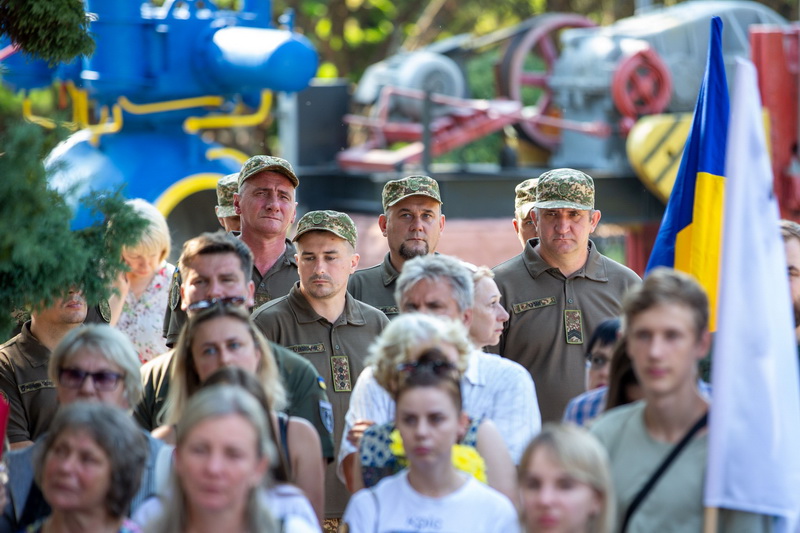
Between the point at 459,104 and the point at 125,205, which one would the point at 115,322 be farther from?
the point at 459,104

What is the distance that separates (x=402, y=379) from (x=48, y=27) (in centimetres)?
176

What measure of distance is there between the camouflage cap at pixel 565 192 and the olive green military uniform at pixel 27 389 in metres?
2.32

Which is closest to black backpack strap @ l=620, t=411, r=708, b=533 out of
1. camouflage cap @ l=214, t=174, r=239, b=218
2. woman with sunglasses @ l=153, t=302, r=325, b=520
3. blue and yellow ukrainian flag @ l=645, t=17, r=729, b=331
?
woman with sunglasses @ l=153, t=302, r=325, b=520

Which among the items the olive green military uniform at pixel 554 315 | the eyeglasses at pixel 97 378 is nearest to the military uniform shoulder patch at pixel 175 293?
the eyeglasses at pixel 97 378

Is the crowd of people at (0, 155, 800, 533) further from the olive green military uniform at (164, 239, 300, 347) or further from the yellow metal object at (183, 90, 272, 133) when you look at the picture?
the yellow metal object at (183, 90, 272, 133)

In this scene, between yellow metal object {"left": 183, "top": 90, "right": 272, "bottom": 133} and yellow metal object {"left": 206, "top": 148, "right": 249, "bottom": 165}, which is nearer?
yellow metal object {"left": 206, "top": 148, "right": 249, "bottom": 165}

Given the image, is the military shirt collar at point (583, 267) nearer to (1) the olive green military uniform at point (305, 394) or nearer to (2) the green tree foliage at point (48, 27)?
(1) the olive green military uniform at point (305, 394)

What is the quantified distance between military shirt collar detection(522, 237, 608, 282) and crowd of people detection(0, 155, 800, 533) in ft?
0.19

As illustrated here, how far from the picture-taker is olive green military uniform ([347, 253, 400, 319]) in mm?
5899

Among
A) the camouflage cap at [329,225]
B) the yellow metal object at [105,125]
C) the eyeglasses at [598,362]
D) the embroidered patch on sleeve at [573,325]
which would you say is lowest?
the eyeglasses at [598,362]

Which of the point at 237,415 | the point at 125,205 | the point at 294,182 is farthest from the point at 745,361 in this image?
the point at 294,182

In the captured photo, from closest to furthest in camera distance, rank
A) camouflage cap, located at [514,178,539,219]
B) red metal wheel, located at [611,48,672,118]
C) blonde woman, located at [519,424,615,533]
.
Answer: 1. blonde woman, located at [519,424,615,533]
2. camouflage cap, located at [514,178,539,219]
3. red metal wheel, located at [611,48,672,118]

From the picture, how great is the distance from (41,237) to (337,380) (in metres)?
1.61

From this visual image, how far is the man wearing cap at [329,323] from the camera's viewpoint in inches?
204
